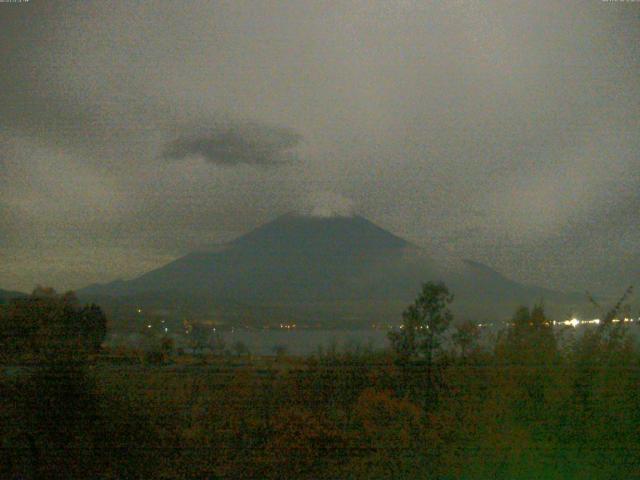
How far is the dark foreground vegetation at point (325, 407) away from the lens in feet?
15.2

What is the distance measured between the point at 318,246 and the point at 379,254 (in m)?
0.73

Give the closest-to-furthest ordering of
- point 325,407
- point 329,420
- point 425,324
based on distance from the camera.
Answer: point 329,420 → point 325,407 → point 425,324

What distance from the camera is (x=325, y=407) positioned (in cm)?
525

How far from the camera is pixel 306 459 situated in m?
4.90

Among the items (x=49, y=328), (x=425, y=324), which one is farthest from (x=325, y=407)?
(x=49, y=328)

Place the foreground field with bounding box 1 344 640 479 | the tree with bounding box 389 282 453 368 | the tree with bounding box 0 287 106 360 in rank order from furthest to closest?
the tree with bounding box 389 282 453 368, the tree with bounding box 0 287 106 360, the foreground field with bounding box 1 344 640 479

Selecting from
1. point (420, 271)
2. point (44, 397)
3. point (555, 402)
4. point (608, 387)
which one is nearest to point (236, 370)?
point (44, 397)

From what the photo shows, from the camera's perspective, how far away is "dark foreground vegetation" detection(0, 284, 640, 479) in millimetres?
4645

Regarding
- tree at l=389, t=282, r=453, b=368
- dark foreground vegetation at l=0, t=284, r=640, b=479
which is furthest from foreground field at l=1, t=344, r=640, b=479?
tree at l=389, t=282, r=453, b=368

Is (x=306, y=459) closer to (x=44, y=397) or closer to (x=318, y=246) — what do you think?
(x=44, y=397)

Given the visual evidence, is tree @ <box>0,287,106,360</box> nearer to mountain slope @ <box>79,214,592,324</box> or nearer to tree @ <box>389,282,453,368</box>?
mountain slope @ <box>79,214,592,324</box>

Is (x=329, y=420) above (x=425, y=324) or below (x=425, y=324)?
below

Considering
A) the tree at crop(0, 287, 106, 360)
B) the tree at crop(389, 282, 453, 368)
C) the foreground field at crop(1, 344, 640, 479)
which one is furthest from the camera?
the tree at crop(389, 282, 453, 368)

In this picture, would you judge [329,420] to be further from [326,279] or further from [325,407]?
[326,279]
